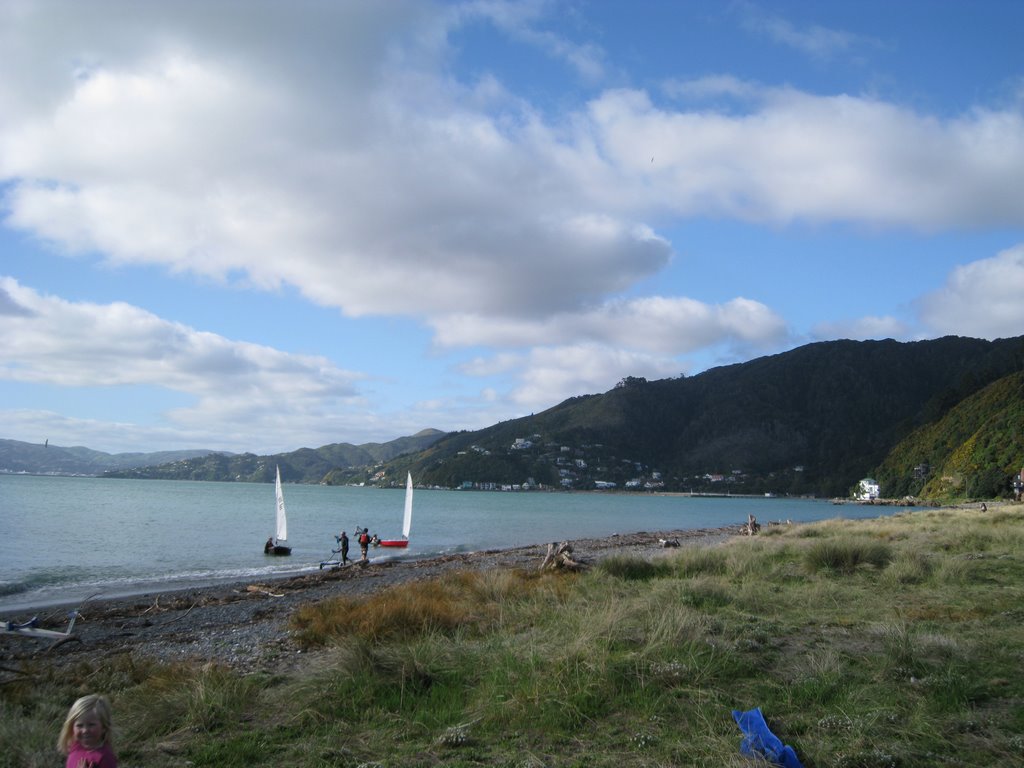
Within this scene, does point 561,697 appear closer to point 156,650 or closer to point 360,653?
point 360,653

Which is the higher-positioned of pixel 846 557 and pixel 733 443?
pixel 733 443

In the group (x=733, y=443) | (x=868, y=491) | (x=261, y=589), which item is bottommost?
(x=868, y=491)

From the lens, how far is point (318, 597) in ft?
57.9

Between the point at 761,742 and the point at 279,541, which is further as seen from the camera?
the point at 279,541

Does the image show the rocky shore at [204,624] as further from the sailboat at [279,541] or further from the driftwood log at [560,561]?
the sailboat at [279,541]

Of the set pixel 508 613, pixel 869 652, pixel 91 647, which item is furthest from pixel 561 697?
pixel 91 647

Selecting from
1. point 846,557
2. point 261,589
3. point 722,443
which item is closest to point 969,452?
point 846,557

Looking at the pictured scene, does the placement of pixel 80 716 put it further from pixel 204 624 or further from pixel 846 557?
pixel 846 557

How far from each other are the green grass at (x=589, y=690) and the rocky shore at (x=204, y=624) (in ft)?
2.89

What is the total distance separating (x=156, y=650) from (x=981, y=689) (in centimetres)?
1090

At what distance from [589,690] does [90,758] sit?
374 centimetres

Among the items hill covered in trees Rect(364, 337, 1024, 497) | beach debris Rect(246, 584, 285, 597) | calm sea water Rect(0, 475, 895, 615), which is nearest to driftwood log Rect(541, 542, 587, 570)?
beach debris Rect(246, 584, 285, 597)

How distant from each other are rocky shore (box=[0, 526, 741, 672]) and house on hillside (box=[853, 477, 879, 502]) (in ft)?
384

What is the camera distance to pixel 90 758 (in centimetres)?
379
